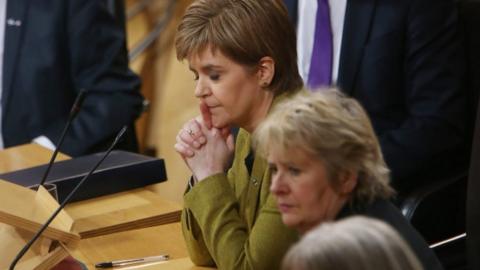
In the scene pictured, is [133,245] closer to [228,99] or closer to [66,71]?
[228,99]

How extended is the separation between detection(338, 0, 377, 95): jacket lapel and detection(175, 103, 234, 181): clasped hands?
0.77 meters

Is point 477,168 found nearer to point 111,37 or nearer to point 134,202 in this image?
point 134,202

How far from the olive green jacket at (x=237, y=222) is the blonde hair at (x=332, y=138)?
0.77 ft

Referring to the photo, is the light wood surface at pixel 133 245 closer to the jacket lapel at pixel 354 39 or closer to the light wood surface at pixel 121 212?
the light wood surface at pixel 121 212

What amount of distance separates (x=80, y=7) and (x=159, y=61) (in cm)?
168

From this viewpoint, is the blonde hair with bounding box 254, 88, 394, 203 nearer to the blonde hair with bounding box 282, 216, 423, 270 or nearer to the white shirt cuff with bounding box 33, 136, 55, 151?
the blonde hair with bounding box 282, 216, 423, 270

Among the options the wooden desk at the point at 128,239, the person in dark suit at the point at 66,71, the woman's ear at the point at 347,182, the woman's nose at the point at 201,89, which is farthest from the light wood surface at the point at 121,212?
the person in dark suit at the point at 66,71

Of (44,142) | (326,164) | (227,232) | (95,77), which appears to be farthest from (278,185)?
(95,77)

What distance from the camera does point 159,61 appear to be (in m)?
5.02

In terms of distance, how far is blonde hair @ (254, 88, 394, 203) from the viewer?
153cm

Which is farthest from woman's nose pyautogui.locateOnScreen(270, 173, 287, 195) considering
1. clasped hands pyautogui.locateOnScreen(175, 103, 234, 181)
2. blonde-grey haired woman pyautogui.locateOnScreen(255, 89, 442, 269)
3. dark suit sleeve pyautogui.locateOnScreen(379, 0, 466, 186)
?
dark suit sleeve pyautogui.locateOnScreen(379, 0, 466, 186)

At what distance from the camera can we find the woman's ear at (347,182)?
155 cm

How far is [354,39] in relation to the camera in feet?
9.01

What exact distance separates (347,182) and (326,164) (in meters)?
0.06
